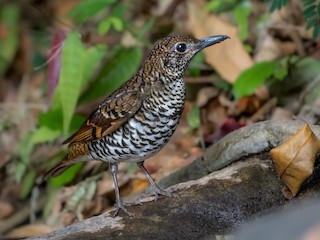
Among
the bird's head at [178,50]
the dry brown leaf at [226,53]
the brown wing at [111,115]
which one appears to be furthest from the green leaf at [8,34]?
the bird's head at [178,50]

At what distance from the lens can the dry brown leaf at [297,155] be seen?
168 inches

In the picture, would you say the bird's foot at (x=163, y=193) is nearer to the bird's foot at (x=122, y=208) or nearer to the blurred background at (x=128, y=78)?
the bird's foot at (x=122, y=208)

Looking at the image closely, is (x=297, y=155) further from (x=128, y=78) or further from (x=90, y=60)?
(x=128, y=78)

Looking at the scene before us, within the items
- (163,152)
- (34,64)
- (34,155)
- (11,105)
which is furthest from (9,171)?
(34,64)

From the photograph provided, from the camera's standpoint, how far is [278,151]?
4312mm

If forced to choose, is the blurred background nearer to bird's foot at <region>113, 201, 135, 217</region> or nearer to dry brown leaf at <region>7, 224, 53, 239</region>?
dry brown leaf at <region>7, 224, 53, 239</region>

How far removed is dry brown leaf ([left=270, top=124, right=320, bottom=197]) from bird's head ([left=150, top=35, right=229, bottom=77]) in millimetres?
781

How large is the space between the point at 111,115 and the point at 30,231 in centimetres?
215

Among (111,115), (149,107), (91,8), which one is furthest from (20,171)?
(149,107)

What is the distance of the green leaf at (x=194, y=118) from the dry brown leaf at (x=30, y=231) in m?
1.49

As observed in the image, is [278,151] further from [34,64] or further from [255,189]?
[34,64]

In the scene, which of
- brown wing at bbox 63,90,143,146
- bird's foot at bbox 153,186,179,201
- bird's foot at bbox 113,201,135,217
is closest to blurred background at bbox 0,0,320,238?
brown wing at bbox 63,90,143,146

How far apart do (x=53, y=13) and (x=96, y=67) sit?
3592mm

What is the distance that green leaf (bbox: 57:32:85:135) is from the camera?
624 centimetres
